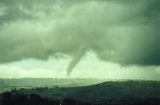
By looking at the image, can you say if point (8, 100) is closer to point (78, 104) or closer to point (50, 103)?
point (50, 103)

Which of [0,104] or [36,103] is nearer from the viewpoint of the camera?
[0,104]

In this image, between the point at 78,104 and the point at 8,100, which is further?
the point at 78,104

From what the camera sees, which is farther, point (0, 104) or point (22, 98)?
point (22, 98)

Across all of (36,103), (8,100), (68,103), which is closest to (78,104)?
(68,103)

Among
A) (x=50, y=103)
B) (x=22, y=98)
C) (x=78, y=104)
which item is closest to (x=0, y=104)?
(x=22, y=98)

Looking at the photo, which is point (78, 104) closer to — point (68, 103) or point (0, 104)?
point (68, 103)

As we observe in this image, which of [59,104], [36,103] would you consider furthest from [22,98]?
[59,104]

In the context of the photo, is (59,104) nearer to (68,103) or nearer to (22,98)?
(68,103)
